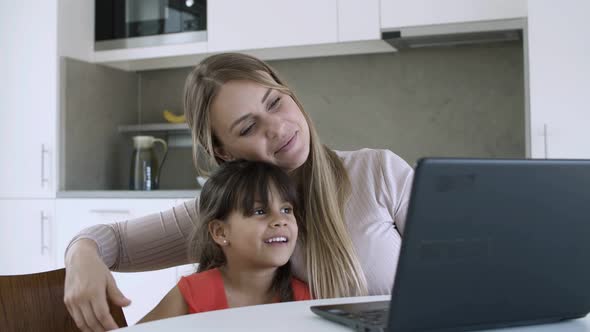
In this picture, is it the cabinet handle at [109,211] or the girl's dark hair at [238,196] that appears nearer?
the girl's dark hair at [238,196]

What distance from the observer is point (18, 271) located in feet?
10.4

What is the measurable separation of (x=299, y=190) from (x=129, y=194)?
5.39ft

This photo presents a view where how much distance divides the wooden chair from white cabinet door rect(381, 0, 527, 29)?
6.06 ft

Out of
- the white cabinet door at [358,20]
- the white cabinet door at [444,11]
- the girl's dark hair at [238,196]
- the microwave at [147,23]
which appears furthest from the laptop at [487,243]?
the microwave at [147,23]

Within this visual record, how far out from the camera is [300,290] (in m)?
1.33

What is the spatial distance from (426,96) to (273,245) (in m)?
1.87

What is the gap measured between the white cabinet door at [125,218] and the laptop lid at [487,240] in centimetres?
227

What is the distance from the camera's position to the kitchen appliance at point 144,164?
10.7 feet

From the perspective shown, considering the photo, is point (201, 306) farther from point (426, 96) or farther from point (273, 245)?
point (426, 96)

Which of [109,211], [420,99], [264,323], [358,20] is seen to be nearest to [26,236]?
[109,211]

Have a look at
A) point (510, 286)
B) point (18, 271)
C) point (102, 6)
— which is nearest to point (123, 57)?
point (102, 6)

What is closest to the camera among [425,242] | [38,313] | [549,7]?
[425,242]

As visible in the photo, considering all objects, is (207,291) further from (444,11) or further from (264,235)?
(444,11)

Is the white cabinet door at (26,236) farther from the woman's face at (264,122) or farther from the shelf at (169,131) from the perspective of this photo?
the woman's face at (264,122)
